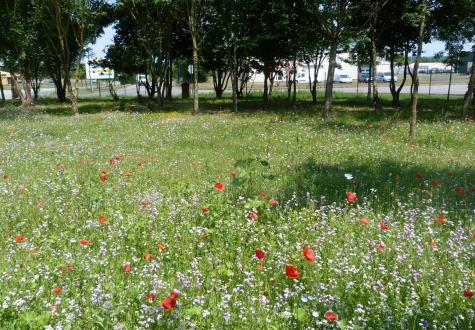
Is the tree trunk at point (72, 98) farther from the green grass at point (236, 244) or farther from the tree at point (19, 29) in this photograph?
the green grass at point (236, 244)

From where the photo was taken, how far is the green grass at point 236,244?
144 inches

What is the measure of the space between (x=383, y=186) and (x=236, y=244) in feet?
12.3

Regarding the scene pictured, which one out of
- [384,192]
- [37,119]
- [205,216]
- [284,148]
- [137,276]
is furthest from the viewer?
[37,119]

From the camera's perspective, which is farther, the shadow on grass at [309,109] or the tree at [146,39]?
the tree at [146,39]

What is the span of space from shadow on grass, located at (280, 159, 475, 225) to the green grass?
4 centimetres

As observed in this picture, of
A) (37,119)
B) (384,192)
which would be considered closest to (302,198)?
(384,192)

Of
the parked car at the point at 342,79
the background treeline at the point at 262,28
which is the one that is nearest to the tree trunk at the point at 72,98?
the background treeline at the point at 262,28

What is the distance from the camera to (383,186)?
25.7 ft

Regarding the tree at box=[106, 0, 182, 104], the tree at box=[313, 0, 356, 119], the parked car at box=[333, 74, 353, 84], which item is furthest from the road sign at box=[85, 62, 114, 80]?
the parked car at box=[333, 74, 353, 84]

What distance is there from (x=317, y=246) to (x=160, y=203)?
2903 mm

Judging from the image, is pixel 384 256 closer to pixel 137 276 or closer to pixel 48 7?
pixel 137 276

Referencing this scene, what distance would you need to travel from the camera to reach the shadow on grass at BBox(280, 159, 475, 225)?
6.71 metres

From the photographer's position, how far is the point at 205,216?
6.09 m

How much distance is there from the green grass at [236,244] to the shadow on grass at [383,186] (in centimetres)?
4
